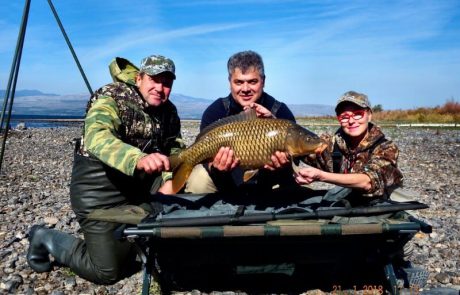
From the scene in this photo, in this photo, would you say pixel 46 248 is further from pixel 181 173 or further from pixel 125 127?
pixel 181 173

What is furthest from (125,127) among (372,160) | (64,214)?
(64,214)

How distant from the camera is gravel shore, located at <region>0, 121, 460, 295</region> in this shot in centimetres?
324

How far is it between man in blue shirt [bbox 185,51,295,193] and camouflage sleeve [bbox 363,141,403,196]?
60 cm

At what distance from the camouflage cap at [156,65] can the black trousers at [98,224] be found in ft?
2.31

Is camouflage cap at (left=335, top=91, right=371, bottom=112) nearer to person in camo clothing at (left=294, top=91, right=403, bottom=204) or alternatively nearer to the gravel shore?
person in camo clothing at (left=294, top=91, right=403, bottom=204)

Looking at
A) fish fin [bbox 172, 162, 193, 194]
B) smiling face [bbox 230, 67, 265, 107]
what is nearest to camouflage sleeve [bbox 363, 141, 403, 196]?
smiling face [bbox 230, 67, 265, 107]

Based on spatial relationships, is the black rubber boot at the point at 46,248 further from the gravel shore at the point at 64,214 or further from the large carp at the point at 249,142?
the large carp at the point at 249,142

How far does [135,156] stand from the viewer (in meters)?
2.70

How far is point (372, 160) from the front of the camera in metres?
3.05

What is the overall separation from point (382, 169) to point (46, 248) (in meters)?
2.43

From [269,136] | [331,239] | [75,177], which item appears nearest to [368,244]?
[331,239]

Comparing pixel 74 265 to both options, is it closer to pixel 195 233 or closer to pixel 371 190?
pixel 195 233

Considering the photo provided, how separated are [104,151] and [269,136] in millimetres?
997

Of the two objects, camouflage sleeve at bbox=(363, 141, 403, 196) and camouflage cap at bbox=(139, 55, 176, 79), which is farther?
camouflage cap at bbox=(139, 55, 176, 79)
